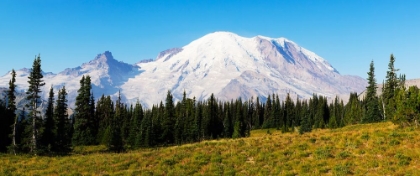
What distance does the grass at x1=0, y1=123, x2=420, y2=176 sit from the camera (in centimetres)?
1908

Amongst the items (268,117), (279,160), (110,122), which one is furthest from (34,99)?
(268,117)

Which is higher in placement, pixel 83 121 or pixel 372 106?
pixel 372 106

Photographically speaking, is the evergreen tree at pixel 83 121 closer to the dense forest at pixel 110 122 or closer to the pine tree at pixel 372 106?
the dense forest at pixel 110 122

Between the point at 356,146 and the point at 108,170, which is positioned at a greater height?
the point at 356,146

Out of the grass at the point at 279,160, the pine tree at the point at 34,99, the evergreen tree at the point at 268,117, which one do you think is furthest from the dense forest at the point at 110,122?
the grass at the point at 279,160

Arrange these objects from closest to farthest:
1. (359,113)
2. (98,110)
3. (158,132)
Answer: (158,132), (98,110), (359,113)

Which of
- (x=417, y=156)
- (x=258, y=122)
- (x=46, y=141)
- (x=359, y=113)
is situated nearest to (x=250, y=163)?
(x=417, y=156)

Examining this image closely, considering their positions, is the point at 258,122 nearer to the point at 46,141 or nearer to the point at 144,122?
the point at 144,122

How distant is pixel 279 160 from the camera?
22281 mm

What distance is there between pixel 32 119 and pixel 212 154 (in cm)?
3747

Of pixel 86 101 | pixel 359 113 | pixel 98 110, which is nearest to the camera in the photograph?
pixel 86 101

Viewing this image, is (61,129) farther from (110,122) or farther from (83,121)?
(110,122)

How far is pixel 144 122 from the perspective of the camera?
86.1 m

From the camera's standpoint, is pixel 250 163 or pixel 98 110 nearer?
pixel 250 163
